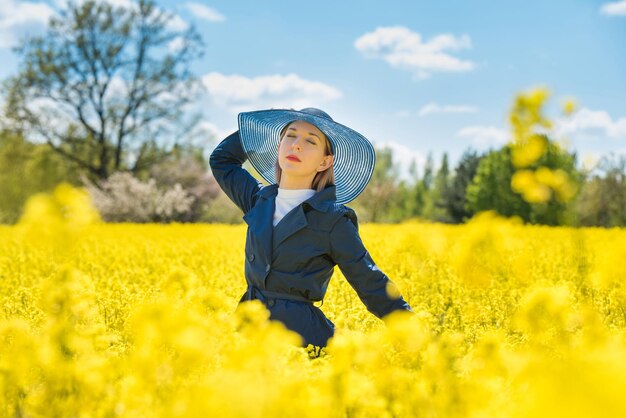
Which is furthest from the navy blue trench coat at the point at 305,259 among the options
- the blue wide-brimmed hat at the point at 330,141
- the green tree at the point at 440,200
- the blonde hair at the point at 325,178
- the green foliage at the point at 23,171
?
the green tree at the point at 440,200

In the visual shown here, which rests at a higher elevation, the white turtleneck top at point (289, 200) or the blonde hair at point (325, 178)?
the blonde hair at point (325, 178)

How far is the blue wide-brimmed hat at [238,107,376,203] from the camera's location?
12.3 ft

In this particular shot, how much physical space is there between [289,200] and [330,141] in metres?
0.45

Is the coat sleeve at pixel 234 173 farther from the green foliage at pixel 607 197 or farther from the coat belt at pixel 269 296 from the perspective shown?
the green foliage at pixel 607 197

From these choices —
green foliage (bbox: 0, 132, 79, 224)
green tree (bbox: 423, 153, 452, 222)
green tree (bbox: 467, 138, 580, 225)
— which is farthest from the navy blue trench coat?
green tree (bbox: 423, 153, 452, 222)

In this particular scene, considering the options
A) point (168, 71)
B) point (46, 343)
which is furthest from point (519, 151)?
point (168, 71)

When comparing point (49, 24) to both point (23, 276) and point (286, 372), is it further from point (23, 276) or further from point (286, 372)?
point (286, 372)

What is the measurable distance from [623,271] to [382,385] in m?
1.29

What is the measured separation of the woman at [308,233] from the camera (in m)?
3.44

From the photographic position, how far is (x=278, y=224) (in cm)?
360

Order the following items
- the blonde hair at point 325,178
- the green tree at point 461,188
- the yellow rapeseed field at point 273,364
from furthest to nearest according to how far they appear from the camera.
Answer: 1. the green tree at point 461,188
2. the blonde hair at point 325,178
3. the yellow rapeseed field at point 273,364

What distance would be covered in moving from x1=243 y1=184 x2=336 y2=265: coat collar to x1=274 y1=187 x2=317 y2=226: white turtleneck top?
0.03 m

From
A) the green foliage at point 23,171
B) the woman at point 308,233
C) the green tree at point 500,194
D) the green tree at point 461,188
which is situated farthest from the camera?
the green tree at point 461,188

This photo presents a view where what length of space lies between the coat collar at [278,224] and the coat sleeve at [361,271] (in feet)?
0.52
